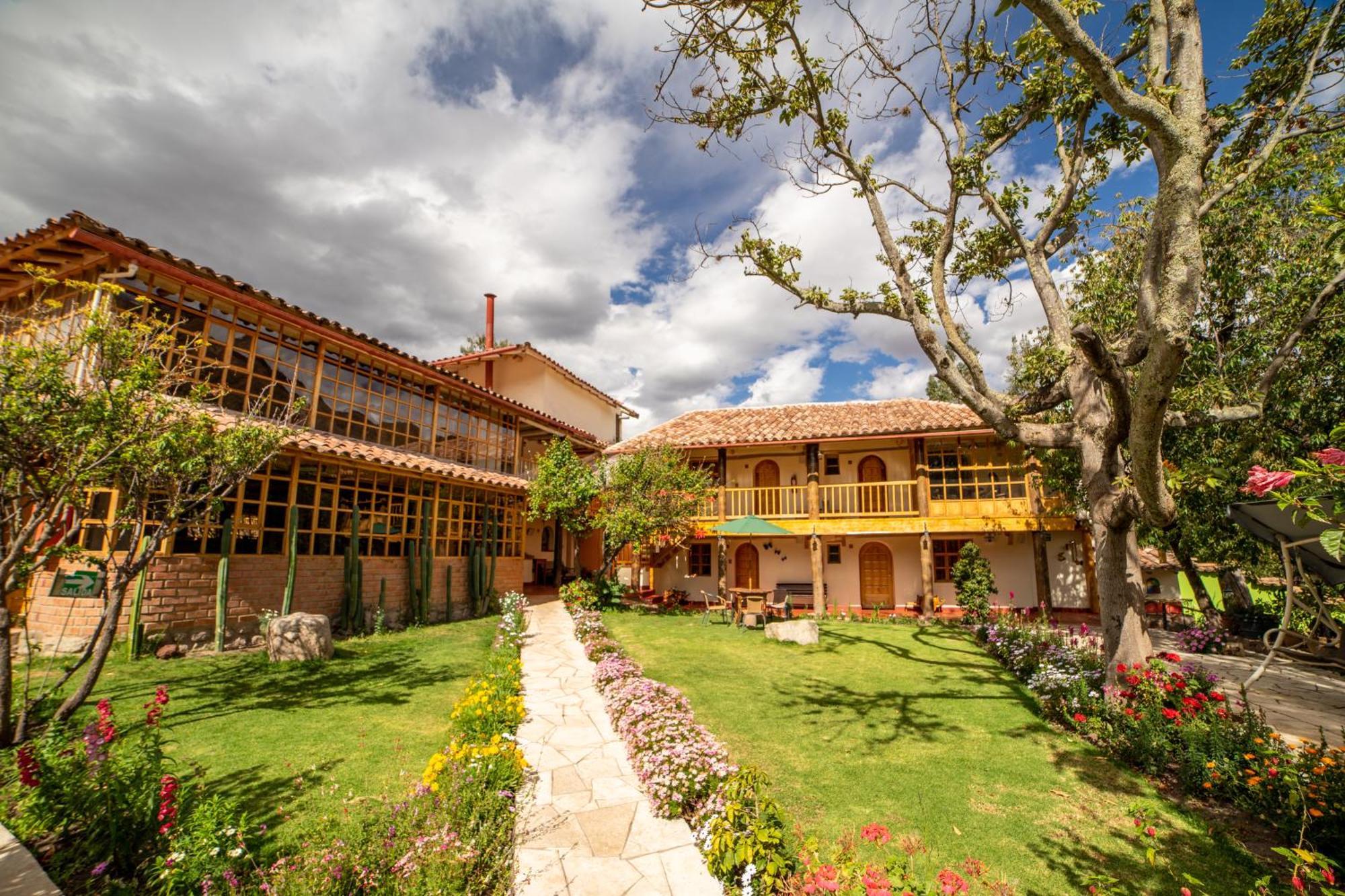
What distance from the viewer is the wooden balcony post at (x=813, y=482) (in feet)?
51.6

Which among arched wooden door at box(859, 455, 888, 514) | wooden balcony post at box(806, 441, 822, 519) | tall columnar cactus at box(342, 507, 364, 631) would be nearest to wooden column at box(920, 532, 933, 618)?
arched wooden door at box(859, 455, 888, 514)

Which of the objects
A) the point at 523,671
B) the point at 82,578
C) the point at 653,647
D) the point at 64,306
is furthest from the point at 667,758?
the point at 64,306

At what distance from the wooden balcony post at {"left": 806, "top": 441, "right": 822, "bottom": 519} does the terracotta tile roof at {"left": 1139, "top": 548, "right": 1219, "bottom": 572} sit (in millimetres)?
10016

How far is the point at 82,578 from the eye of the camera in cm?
699

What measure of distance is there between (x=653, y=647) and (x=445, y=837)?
7455 millimetres

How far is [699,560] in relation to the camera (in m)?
18.8

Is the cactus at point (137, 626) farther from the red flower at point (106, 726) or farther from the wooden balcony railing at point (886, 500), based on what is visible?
the wooden balcony railing at point (886, 500)

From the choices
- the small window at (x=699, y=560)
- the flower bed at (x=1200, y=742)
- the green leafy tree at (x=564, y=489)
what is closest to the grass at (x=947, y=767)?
the flower bed at (x=1200, y=742)

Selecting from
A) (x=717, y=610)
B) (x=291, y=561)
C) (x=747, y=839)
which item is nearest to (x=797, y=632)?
(x=717, y=610)

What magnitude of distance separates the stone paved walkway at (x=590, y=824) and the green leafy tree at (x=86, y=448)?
4.25 m

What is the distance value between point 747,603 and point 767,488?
3649 mm

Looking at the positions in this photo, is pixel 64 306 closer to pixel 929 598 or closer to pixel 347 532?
pixel 347 532

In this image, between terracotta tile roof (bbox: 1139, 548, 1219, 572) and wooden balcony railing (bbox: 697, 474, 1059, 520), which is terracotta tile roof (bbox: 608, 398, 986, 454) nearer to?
wooden balcony railing (bbox: 697, 474, 1059, 520)

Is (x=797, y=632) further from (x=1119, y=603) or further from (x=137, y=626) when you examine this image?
(x=137, y=626)
